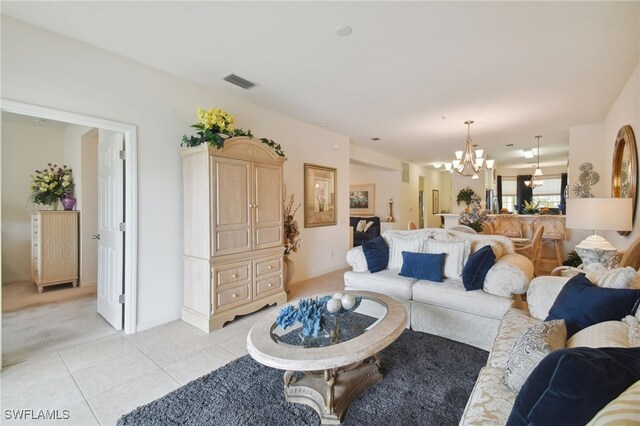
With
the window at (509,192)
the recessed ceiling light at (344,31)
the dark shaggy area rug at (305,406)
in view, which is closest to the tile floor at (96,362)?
the dark shaggy area rug at (305,406)

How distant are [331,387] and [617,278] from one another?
1.92 metres

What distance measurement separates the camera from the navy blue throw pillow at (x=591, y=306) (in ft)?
4.88

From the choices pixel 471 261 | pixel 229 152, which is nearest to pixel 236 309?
pixel 229 152

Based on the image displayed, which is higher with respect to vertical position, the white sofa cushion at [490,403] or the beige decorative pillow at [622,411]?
the beige decorative pillow at [622,411]

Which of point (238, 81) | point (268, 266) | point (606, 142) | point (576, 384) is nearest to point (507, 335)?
point (576, 384)

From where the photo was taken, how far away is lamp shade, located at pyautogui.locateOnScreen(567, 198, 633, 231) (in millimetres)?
2555

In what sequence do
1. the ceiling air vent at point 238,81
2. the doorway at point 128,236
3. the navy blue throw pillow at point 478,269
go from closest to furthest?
the navy blue throw pillow at point 478,269 → the doorway at point 128,236 → the ceiling air vent at point 238,81

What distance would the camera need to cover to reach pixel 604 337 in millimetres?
1247

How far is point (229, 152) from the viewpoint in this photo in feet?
10.3

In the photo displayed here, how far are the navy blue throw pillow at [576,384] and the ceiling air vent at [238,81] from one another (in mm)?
3478

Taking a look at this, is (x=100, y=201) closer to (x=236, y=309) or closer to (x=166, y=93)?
(x=166, y=93)

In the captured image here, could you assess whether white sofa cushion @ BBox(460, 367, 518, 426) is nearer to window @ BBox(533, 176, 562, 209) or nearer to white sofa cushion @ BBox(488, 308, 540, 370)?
white sofa cushion @ BBox(488, 308, 540, 370)

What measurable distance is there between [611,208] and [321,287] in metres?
3.52

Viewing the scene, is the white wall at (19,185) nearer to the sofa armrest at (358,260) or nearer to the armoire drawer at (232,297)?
the armoire drawer at (232,297)
